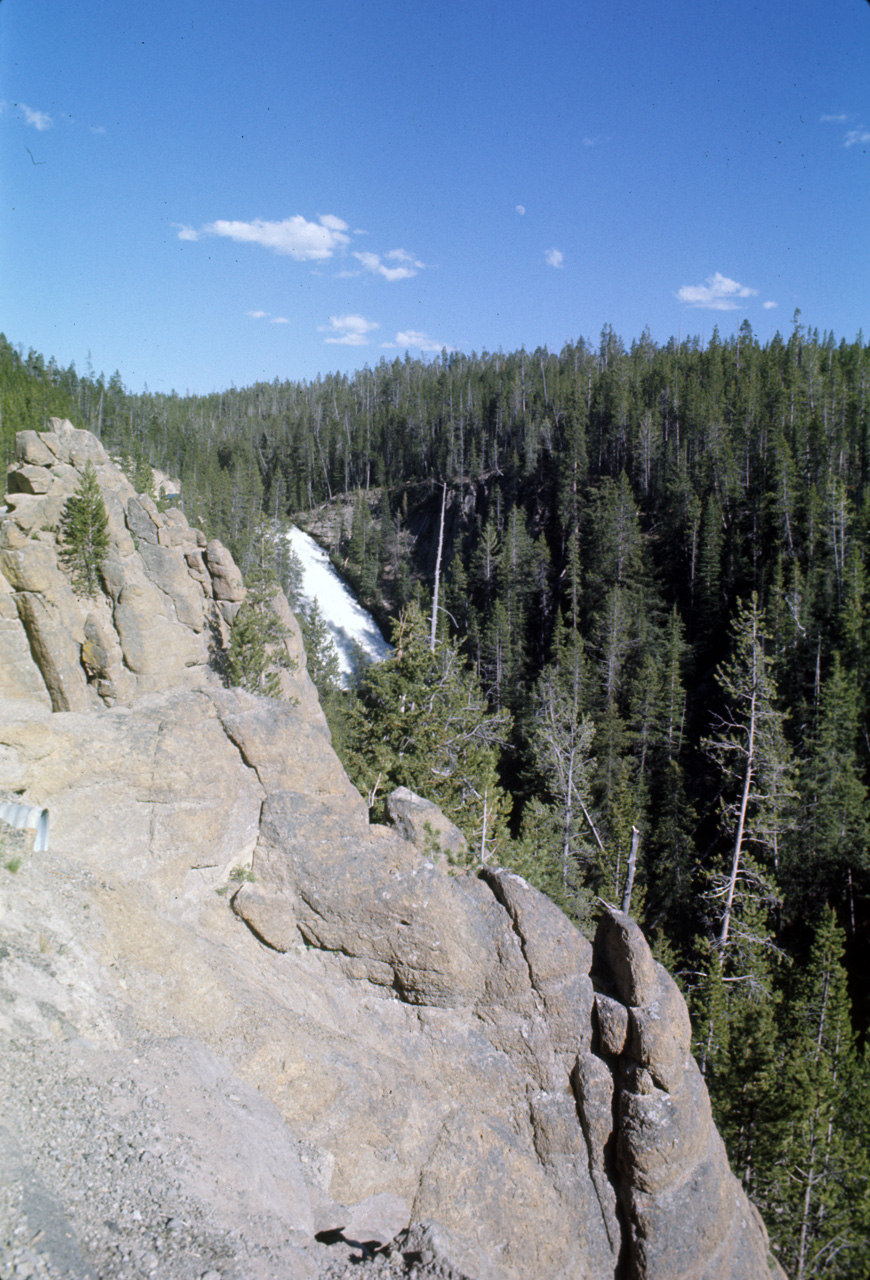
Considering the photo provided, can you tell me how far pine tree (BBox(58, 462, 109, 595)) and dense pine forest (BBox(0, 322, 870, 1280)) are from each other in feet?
35.6

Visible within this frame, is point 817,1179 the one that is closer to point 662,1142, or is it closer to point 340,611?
point 662,1142

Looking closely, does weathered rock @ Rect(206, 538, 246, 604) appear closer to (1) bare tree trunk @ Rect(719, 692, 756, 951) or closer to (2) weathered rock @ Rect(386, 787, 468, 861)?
(2) weathered rock @ Rect(386, 787, 468, 861)

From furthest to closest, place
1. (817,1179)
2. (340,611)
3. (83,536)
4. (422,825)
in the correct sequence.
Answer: (340,611)
(83,536)
(817,1179)
(422,825)

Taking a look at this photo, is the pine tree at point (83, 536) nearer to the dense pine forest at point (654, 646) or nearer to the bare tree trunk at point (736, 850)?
the dense pine forest at point (654, 646)

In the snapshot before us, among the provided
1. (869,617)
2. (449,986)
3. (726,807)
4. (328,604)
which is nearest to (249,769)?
(449,986)

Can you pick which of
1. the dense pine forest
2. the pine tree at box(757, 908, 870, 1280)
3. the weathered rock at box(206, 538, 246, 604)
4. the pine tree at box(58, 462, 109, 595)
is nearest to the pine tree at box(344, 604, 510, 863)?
the dense pine forest

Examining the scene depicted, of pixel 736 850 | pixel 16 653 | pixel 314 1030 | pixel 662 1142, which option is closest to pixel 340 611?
pixel 16 653

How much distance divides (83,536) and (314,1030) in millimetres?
19772

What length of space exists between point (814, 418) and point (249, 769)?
6949 cm

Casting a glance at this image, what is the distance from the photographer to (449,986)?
10.9 metres

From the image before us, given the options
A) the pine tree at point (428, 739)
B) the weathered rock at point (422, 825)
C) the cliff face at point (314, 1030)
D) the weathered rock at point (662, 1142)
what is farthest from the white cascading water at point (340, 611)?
the weathered rock at point (662, 1142)

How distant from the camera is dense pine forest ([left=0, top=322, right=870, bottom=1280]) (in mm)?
19047

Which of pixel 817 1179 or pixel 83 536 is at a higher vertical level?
pixel 83 536

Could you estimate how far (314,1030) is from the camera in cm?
972
